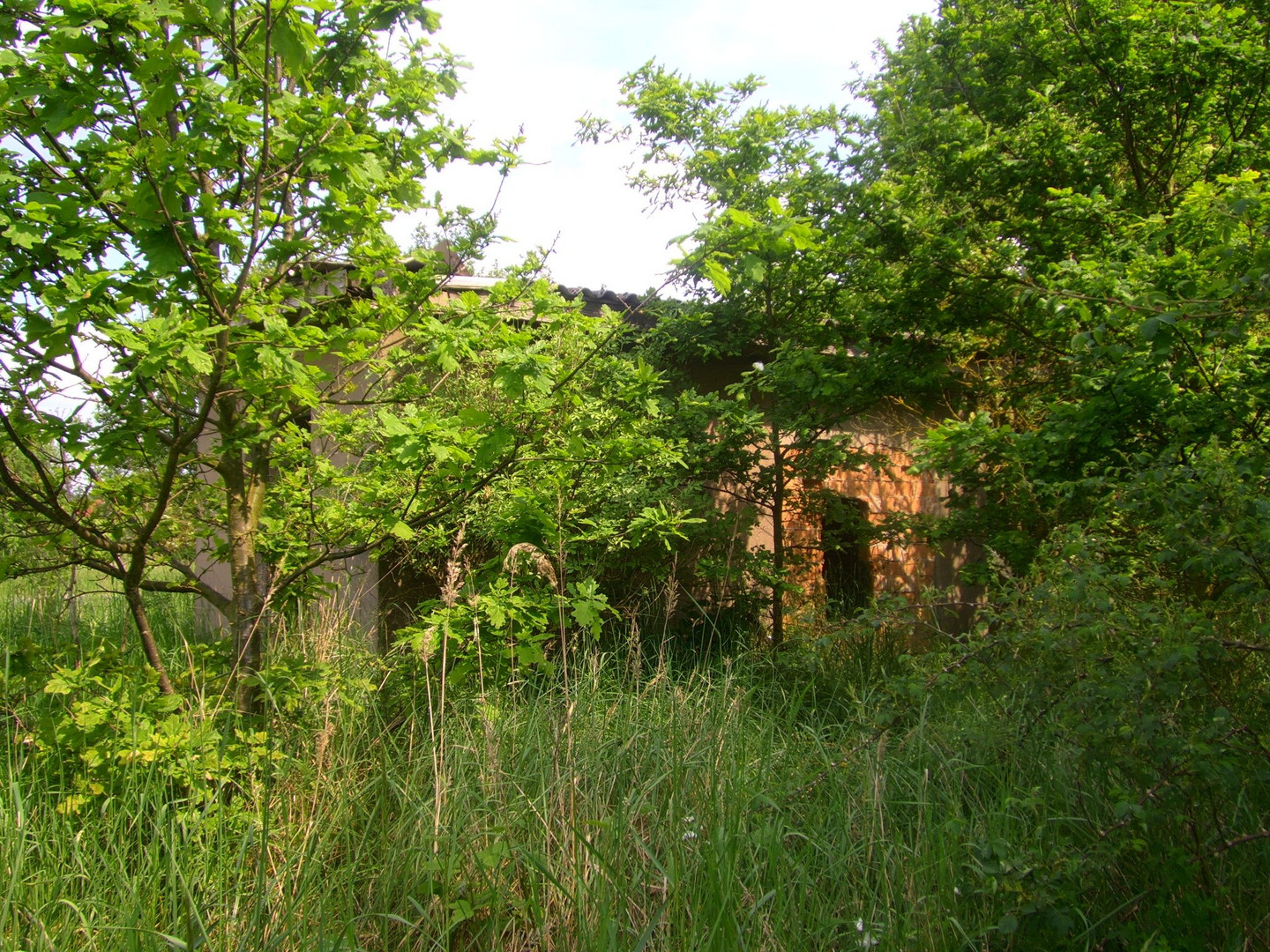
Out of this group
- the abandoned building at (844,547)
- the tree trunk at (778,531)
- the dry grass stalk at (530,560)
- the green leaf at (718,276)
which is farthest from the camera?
the tree trunk at (778,531)

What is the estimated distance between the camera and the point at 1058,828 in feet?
10.3

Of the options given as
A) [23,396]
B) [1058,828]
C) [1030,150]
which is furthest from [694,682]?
[1030,150]

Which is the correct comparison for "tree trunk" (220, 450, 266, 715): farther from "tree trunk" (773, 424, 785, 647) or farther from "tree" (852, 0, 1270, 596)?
"tree trunk" (773, 424, 785, 647)

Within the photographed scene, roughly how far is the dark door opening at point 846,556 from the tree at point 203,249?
4.33m

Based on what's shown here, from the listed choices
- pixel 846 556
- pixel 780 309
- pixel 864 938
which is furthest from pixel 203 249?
pixel 846 556

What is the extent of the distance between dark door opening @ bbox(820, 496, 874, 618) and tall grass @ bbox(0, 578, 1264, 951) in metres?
3.56

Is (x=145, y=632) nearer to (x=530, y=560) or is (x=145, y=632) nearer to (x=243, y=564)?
(x=243, y=564)

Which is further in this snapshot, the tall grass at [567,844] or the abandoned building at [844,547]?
the abandoned building at [844,547]

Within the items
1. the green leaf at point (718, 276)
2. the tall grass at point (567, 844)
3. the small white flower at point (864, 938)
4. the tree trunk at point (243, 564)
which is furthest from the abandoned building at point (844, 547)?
the small white flower at point (864, 938)

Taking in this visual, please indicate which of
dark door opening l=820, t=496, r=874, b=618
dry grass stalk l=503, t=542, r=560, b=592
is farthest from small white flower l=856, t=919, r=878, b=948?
dark door opening l=820, t=496, r=874, b=618

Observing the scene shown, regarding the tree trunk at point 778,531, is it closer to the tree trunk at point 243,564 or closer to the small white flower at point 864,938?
the tree trunk at point 243,564

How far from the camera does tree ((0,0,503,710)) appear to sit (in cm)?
261

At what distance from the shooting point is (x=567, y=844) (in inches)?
105

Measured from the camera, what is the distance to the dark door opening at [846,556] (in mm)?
7273
